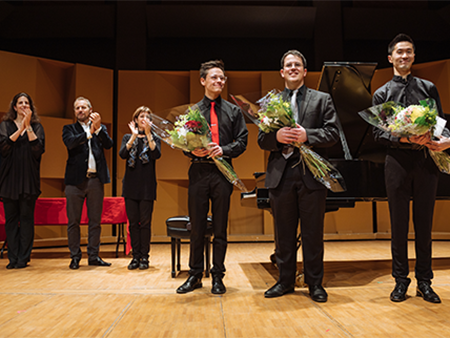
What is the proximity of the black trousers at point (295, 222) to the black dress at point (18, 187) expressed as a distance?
2835 millimetres

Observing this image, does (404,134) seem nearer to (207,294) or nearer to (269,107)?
(269,107)

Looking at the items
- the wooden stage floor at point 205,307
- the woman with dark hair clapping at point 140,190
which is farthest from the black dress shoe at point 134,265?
the wooden stage floor at point 205,307

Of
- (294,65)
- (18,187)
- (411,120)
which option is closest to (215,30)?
(18,187)

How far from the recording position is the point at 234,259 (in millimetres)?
4512

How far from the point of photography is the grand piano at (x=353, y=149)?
9.66 feet

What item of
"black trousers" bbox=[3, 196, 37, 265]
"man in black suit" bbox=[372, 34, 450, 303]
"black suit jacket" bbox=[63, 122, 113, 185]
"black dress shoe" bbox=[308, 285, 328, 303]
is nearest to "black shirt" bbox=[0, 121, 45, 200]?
"black trousers" bbox=[3, 196, 37, 265]

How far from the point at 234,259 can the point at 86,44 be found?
5208mm

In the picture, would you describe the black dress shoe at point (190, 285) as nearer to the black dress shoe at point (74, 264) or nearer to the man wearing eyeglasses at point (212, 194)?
the man wearing eyeglasses at point (212, 194)

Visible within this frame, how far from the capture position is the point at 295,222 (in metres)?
2.49

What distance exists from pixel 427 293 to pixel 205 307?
1.41 metres

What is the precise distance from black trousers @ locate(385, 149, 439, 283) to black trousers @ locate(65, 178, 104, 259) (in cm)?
295

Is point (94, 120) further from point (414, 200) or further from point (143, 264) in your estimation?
point (414, 200)

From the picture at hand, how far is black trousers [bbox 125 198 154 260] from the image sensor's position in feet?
12.3

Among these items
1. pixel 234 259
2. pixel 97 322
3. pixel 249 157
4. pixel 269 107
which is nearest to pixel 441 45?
pixel 249 157
